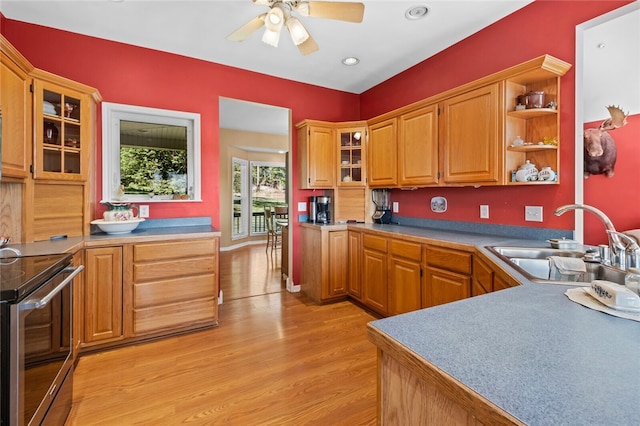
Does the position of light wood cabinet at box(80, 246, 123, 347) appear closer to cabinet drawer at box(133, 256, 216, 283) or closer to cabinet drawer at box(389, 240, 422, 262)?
cabinet drawer at box(133, 256, 216, 283)

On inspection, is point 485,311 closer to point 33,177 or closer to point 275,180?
point 33,177

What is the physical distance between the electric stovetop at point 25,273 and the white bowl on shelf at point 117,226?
3.23ft

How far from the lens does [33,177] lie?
2.21 metres

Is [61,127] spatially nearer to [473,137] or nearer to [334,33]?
[334,33]

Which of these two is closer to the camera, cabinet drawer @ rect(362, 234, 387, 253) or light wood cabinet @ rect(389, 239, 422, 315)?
light wood cabinet @ rect(389, 239, 422, 315)

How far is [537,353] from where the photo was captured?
2.23ft

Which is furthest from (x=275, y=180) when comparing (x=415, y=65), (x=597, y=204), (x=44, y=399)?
(x=44, y=399)

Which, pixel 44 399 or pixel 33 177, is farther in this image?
pixel 33 177

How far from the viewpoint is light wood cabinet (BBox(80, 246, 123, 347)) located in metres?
2.37

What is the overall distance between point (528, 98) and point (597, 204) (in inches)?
71.0

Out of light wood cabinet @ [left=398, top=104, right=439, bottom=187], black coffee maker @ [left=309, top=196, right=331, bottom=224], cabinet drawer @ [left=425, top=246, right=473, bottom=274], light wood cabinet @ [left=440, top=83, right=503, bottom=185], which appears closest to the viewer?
cabinet drawer @ [left=425, top=246, right=473, bottom=274]

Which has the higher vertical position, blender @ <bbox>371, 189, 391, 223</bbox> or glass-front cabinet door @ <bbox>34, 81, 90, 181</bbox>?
glass-front cabinet door @ <bbox>34, 81, 90, 181</bbox>

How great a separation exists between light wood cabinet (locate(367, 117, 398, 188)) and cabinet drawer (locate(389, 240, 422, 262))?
788 millimetres

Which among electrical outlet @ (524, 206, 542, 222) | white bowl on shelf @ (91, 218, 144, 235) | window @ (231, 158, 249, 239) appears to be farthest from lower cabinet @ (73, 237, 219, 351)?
window @ (231, 158, 249, 239)
